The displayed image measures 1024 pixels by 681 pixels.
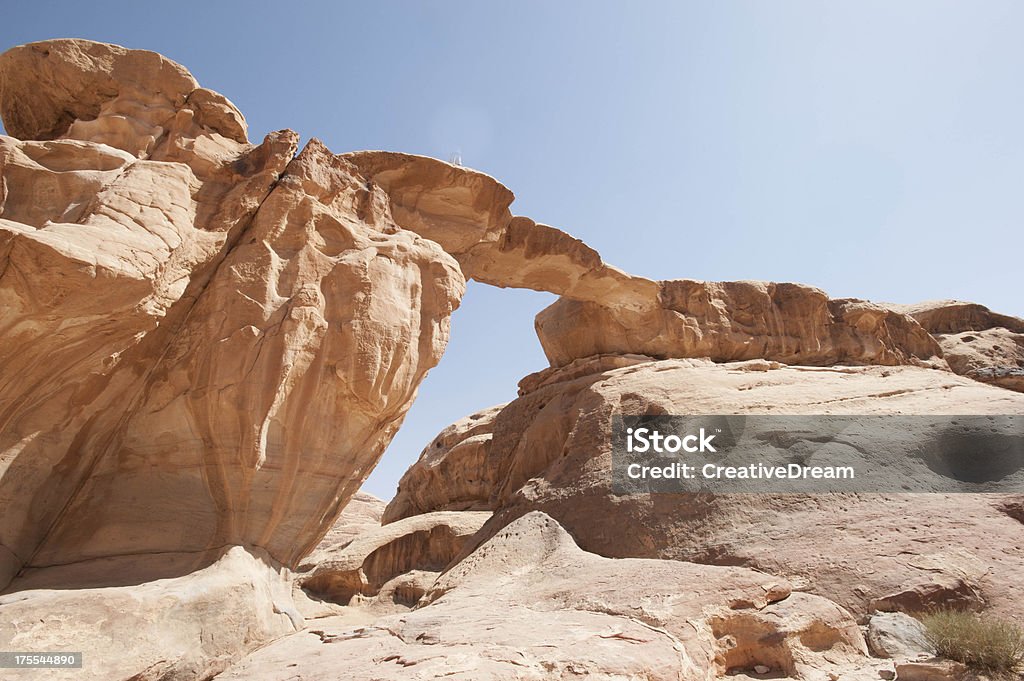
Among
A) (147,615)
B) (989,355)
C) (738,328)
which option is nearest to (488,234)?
(738,328)

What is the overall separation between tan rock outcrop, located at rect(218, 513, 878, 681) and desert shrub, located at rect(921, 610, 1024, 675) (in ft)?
1.99

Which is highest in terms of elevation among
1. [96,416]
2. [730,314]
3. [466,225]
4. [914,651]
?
[466,225]

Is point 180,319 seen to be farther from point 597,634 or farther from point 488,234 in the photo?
point 597,634

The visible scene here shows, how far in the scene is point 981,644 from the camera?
4.64 metres

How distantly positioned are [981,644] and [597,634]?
2.83 metres

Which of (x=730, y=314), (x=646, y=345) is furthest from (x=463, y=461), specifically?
A: (x=730, y=314)

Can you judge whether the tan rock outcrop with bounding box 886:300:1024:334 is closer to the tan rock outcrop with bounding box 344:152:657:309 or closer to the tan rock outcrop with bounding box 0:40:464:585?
the tan rock outcrop with bounding box 344:152:657:309

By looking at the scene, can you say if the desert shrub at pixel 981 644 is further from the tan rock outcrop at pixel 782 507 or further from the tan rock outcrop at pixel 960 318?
the tan rock outcrop at pixel 960 318

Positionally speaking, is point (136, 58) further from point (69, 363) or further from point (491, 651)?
point (491, 651)

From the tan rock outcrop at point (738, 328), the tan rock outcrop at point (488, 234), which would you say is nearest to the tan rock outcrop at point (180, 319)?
the tan rock outcrop at point (488, 234)

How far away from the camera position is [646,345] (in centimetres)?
1422

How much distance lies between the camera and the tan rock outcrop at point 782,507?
20.5 feet

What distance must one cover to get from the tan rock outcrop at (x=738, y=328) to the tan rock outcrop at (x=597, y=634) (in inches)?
320

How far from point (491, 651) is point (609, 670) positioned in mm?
750
